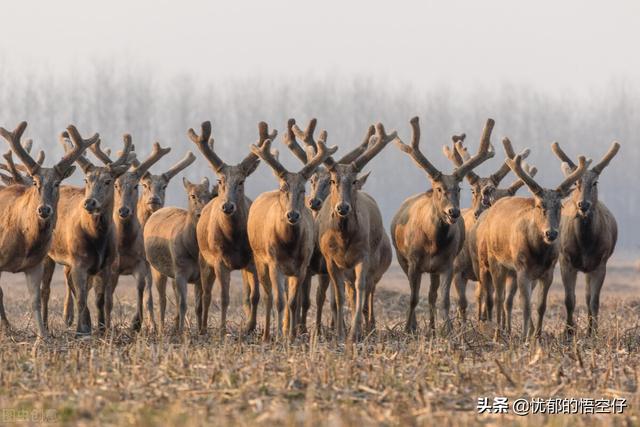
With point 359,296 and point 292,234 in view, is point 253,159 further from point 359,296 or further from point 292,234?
point 359,296

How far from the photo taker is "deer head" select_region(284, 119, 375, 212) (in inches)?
590

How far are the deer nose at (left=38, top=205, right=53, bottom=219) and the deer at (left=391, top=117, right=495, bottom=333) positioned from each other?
5.20 meters

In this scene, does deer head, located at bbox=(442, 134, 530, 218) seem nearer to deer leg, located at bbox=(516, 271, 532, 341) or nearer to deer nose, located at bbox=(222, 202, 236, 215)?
deer leg, located at bbox=(516, 271, 532, 341)

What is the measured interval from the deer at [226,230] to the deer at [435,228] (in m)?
2.29

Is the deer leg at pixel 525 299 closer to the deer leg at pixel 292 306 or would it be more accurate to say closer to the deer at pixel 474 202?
the deer at pixel 474 202

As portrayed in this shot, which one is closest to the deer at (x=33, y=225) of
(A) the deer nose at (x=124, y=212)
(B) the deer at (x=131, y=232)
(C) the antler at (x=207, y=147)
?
(A) the deer nose at (x=124, y=212)

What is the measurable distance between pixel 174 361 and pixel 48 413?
259 centimetres

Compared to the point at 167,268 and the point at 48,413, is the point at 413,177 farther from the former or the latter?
the point at 48,413

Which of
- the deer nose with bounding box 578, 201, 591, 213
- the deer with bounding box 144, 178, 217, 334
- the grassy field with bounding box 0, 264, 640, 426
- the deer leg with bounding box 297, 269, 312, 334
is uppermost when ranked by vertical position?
the deer nose with bounding box 578, 201, 591, 213

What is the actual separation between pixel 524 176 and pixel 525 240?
0.88 metres

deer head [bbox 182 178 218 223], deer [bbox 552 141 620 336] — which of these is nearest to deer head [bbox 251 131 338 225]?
deer head [bbox 182 178 218 223]

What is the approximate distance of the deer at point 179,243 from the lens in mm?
16906

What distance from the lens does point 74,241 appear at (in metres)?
15.4

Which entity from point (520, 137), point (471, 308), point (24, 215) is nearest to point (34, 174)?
point (24, 215)
